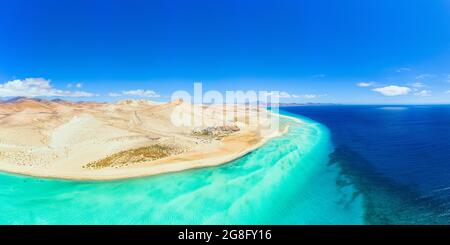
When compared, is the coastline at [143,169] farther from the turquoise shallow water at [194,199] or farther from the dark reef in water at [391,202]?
the dark reef in water at [391,202]

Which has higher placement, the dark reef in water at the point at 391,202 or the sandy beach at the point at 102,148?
the sandy beach at the point at 102,148

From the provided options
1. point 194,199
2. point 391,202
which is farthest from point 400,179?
point 194,199

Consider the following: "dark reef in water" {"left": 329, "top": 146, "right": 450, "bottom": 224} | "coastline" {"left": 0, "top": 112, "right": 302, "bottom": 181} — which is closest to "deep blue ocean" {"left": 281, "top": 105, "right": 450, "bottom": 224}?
"dark reef in water" {"left": 329, "top": 146, "right": 450, "bottom": 224}

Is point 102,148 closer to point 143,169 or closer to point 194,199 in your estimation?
point 143,169

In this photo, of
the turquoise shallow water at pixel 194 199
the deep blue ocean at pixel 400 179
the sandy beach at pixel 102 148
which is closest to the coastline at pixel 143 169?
the sandy beach at pixel 102 148

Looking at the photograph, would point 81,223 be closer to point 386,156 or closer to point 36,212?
point 36,212

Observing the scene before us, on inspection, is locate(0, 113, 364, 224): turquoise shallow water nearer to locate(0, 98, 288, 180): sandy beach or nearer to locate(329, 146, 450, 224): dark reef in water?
locate(329, 146, 450, 224): dark reef in water
